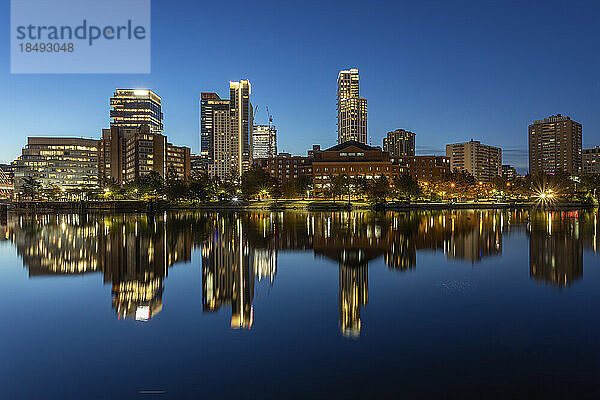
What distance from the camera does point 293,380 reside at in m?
9.13

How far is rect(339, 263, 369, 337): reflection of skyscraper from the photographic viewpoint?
12.9 metres

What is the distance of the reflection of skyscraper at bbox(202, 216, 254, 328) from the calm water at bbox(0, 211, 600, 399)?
0.13 meters

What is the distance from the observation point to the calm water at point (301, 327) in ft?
29.6

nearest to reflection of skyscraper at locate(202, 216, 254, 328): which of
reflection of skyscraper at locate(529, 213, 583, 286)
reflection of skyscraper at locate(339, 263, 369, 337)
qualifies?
reflection of skyscraper at locate(339, 263, 369, 337)

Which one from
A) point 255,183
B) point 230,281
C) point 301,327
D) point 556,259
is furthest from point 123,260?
point 255,183

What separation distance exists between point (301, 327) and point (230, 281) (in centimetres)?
726

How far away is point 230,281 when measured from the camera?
63.1ft

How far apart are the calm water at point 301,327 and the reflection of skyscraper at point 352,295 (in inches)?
3.4

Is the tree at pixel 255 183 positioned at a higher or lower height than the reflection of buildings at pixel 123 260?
higher

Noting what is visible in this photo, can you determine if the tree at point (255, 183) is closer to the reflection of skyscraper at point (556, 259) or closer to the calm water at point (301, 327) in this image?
the reflection of skyscraper at point (556, 259)

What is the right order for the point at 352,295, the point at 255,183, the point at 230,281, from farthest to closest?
the point at 255,183
the point at 230,281
the point at 352,295

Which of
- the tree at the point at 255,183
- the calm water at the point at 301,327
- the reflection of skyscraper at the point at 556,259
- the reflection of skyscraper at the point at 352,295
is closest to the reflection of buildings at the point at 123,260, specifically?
the calm water at the point at 301,327

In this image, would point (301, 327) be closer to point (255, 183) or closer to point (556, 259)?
point (556, 259)

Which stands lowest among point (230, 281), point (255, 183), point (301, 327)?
point (301, 327)
